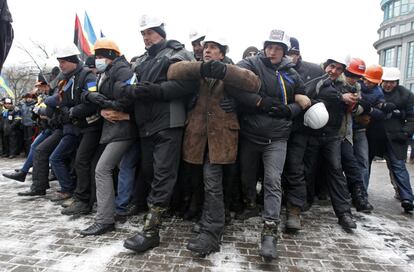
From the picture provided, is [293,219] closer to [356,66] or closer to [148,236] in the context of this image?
[148,236]

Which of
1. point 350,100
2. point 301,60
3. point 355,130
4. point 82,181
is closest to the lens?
point 350,100

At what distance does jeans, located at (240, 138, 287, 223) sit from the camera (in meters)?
3.73

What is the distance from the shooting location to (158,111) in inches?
151

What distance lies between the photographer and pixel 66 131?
17.4 ft

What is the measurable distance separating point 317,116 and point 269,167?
2.82 ft

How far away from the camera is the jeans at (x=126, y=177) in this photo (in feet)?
15.7

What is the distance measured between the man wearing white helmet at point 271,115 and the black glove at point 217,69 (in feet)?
1.55

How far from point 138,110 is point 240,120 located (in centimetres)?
122

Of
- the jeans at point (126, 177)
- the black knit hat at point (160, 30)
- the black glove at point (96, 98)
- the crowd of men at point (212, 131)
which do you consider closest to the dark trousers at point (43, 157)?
the crowd of men at point (212, 131)

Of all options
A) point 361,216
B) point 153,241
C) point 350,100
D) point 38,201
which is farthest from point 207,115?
point 38,201

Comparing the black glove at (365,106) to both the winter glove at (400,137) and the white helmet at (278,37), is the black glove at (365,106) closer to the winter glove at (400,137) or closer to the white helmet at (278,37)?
the winter glove at (400,137)

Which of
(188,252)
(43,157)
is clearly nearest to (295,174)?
(188,252)

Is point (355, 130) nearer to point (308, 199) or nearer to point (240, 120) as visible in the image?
point (308, 199)

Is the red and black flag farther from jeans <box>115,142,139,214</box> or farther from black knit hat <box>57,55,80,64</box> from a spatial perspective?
jeans <box>115,142,139,214</box>
